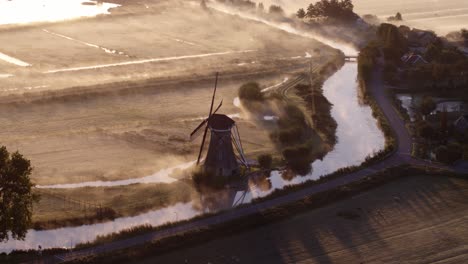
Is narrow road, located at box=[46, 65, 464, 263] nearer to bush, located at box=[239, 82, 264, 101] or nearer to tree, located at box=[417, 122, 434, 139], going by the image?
tree, located at box=[417, 122, 434, 139]

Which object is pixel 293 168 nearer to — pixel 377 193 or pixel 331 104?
pixel 377 193

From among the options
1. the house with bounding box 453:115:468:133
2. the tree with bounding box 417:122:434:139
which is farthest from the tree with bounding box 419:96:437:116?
the tree with bounding box 417:122:434:139

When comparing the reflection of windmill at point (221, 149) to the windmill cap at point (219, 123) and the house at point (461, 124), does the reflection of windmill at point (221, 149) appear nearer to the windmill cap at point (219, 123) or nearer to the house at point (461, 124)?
the windmill cap at point (219, 123)

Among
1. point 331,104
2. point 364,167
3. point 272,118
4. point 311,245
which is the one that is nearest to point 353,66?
point 331,104

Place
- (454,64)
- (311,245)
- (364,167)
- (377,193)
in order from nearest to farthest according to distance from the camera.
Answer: (311,245), (377,193), (364,167), (454,64)

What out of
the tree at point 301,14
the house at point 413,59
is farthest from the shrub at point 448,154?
the tree at point 301,14
